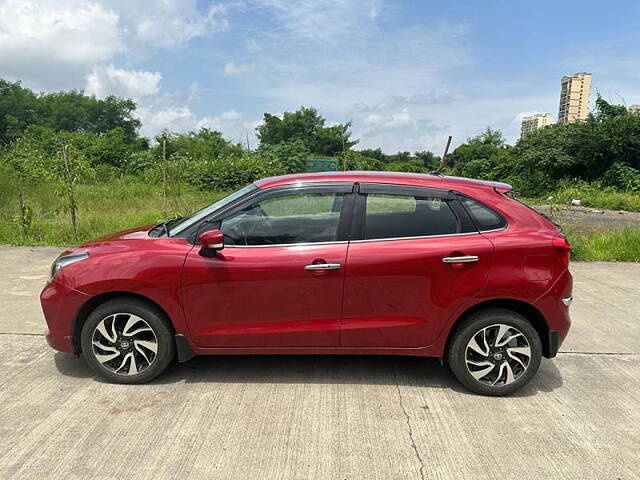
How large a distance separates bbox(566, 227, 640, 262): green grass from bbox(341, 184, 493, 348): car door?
5.59 m

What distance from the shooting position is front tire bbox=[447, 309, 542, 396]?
338 centimetres

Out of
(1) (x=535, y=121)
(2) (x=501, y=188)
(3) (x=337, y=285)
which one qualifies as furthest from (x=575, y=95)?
(3) (x=337, y=285)

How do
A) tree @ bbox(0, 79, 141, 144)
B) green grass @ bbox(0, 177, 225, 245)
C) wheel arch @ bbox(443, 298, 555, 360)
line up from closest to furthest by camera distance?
wheel arch @ bbox(443, 298, 555, 360), green grass @ bbox(0, 177, 225, 245), tree @ bbox(0, 79, 141, 144)

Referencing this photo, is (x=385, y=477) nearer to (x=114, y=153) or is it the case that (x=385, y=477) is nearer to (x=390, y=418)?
(x=390, y=418)

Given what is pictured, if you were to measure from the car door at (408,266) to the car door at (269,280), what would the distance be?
0.41 ft

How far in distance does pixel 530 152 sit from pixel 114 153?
96.7 ft

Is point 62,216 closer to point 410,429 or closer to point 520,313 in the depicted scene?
point 410,429

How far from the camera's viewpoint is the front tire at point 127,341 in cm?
342

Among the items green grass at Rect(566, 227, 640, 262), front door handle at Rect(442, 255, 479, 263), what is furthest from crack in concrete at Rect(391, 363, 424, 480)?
green grass at Rect(566, 227, 640, 262)

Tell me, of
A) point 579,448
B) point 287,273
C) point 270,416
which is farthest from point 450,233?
point 270,416

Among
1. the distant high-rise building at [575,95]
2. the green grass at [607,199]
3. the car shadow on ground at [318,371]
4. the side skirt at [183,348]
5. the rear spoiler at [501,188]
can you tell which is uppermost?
the distant high-rise building at [575,95]

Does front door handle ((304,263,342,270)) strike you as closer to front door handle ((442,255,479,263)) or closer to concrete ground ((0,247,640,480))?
front door handle ((442,255,479,263))

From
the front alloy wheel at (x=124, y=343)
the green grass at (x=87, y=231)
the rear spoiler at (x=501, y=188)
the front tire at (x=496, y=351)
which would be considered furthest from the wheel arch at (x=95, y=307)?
the green grass at (x=87, y=231)

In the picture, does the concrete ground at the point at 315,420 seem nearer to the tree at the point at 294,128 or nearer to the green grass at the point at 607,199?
the green grass at the point at 607,199
